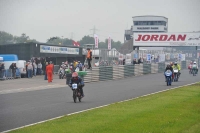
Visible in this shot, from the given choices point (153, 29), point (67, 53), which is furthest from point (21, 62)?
point (153, 29)

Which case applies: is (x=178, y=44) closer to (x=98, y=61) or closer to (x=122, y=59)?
(x=122, y=59)

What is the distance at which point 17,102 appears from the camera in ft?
60.6

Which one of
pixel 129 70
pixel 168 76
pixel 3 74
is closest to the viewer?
pixel 168 76

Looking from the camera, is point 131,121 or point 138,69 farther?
point 138,69

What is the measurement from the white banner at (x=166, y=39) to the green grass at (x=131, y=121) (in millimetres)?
44971

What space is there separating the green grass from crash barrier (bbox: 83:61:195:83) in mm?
18213

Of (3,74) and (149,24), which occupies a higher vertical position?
(149,24)

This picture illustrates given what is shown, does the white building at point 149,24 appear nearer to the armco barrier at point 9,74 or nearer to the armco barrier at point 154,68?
the armco barrier at point 154,68

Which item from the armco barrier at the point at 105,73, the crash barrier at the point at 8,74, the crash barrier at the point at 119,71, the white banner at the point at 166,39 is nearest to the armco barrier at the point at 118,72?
the crash barrier at the point at 119,71

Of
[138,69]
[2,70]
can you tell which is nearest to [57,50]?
[138,69]

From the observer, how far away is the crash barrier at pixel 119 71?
111 feet

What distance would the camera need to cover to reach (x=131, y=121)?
11.8 meters

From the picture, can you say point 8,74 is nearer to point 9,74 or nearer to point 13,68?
point 9,74

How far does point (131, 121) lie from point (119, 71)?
27.1 metres
